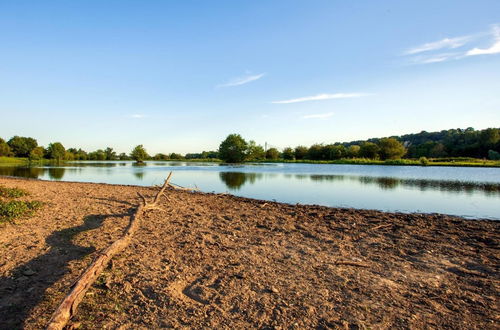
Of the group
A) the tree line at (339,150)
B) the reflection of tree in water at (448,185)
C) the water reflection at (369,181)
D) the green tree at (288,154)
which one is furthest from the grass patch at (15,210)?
the green tree at (288,154)

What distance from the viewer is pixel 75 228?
7.23m

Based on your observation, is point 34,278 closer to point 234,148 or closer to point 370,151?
point 234,148

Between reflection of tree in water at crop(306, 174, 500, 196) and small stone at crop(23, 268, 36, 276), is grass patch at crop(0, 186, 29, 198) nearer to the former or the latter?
small stone at crop(23, 268, 36, 276)

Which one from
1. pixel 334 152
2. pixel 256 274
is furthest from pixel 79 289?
pixel 334 152

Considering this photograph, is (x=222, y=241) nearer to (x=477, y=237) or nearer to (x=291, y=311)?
(x=291, y=311)

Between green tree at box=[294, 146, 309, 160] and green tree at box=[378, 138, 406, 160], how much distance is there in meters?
27.3

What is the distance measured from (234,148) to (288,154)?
97.0ft

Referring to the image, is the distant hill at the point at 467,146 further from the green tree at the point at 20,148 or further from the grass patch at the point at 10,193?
the green tree at the point at 20,148

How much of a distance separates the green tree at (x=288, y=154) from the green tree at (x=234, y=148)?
25110mm

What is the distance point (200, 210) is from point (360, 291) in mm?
7252

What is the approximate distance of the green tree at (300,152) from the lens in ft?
340

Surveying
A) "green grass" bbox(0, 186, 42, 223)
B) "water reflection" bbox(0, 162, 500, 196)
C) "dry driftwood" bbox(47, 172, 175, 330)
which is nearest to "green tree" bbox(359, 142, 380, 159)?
"water reflection" bbox(0, 162, 500, 196)

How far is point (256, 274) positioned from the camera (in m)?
4.71

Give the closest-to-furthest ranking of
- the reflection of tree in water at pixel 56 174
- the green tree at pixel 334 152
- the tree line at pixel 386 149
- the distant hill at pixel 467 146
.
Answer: the reflection of tree in water at pixel 56 174 → the distant hill at pixel 467 146 → the tree line at pixel 386 149 → the green tree at pixel 334 152
